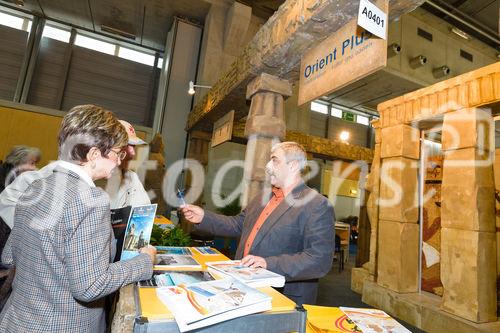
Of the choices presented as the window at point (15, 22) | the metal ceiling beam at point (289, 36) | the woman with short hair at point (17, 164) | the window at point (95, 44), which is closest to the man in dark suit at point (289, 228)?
the metal ceiling beam at point (289, 36)

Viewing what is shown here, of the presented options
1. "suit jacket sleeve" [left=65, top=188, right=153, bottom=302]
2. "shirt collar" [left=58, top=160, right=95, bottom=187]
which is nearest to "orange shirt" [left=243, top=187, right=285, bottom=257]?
"suit jacket sleeve" [left=65, top=188, right=153, bottom=302]

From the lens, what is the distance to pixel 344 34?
2.72 meters

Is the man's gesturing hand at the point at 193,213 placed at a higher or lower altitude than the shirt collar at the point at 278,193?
lower

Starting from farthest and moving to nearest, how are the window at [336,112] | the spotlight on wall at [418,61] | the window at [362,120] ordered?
the window at [362,120] < the window at [336,112] < the spotlight on wall at [418,61]

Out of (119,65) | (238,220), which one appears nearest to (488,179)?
(238,220)

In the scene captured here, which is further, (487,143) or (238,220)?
(487,143)

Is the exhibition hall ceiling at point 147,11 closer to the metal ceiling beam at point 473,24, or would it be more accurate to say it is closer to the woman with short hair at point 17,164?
the metal ceiling beam at point 473,24

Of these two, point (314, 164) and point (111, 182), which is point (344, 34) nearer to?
point (111, 182)

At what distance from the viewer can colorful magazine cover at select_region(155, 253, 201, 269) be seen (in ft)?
5.40

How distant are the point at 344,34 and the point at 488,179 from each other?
2870 millimetres

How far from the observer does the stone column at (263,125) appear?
13.2 feet

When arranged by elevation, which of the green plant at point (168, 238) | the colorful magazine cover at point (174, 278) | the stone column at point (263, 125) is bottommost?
the green plant at point (168, 238)

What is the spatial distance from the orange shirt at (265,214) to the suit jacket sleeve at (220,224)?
0.89ft

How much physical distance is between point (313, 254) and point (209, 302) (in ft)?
3.59
